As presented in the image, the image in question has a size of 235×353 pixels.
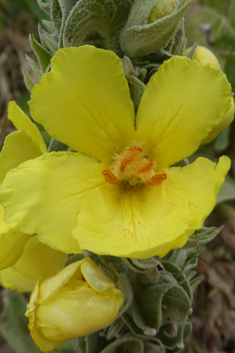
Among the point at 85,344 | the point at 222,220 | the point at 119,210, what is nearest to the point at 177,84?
the point at 119,210

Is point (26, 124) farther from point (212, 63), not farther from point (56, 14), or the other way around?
point (212, 63)

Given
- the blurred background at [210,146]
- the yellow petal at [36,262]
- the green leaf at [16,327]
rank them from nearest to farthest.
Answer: the yellow petal at [36,262] → the green leaf at [16,327] → the blurred background at [210,146]

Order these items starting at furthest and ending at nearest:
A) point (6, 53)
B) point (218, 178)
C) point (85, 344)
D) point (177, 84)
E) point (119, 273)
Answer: point (6, 53)
point (85, 344)
point (119, 273)
point (177, 84)
point (218, 178)

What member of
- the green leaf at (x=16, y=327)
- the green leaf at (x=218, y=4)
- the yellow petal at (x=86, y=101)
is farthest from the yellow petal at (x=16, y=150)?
the green leaf at (x=218, y=4)

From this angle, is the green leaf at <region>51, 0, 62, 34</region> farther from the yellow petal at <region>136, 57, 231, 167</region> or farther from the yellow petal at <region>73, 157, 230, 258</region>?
the yellow petal at <region>73, 157, 230, 258</region>

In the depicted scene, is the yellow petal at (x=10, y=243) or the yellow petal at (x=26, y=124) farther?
the yellow petal at (x=26, y=124)

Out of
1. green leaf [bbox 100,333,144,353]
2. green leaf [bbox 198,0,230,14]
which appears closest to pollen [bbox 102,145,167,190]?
green leaf [bbox 100,333,144,353]

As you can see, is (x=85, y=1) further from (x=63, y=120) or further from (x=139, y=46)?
(x=63, y=120)

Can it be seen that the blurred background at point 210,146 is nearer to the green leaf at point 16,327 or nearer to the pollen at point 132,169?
the green leaf at point 16,327
